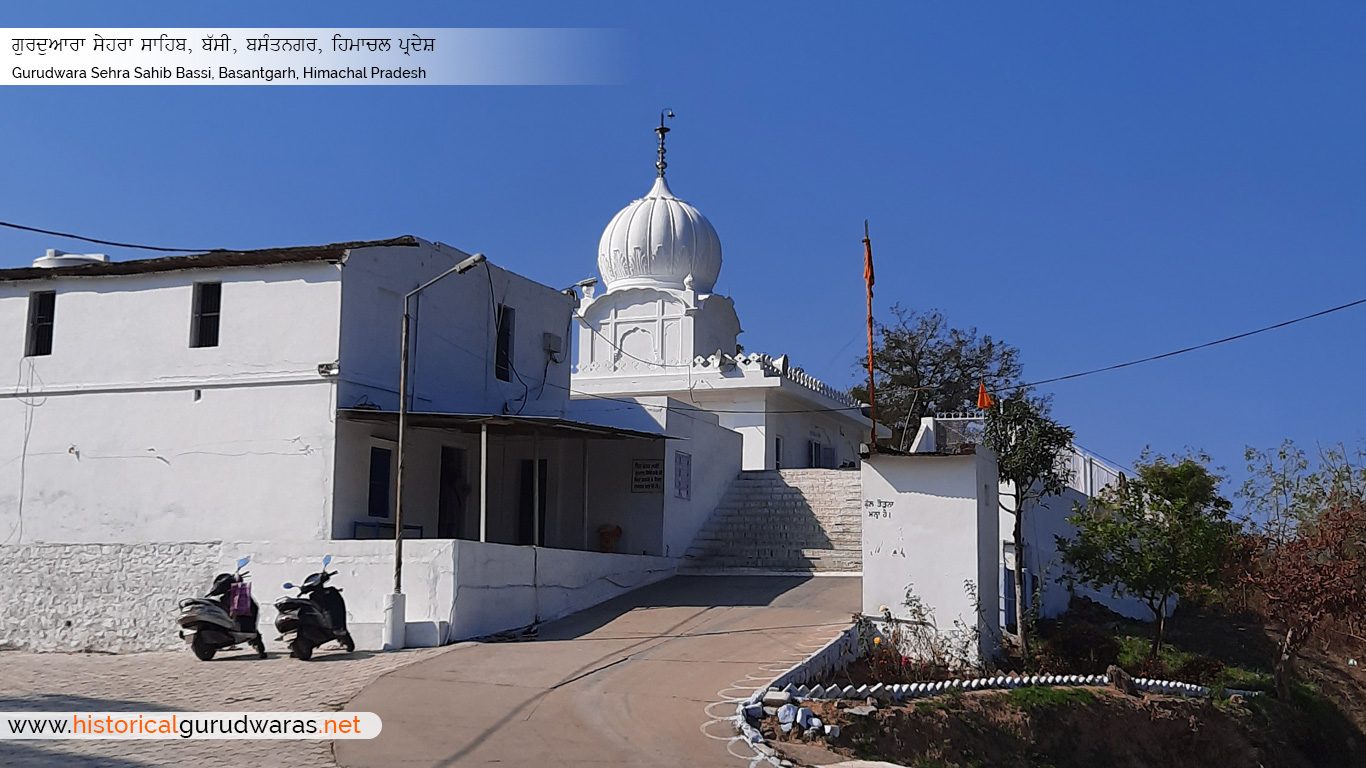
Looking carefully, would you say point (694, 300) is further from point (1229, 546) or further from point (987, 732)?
point (987, 732)

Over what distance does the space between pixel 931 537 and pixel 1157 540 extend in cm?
436

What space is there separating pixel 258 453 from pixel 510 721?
10281 millimetres

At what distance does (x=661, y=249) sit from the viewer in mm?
35875

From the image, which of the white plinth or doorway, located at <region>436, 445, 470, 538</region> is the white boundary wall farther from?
doorway, located at <region>436, 445, 470, 538</region>

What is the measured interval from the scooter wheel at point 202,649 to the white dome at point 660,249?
20.7 m

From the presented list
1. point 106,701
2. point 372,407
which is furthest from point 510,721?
point 372,407

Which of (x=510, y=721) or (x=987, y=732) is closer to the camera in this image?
(x=510, y=721)

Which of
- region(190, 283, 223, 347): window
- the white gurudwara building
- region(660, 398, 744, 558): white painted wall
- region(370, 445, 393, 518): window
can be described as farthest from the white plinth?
the white gurudwara building

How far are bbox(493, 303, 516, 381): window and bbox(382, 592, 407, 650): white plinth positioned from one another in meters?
8.77

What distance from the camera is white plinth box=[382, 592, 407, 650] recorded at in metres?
16.7

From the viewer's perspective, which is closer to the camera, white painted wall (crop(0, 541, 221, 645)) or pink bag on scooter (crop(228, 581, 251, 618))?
pink bag on scooter (crop(228, 581, 251, 618))

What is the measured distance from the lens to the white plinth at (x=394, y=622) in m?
16.7

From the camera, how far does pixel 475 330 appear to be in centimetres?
2406

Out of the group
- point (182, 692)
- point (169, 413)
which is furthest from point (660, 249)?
point (182, 692)
